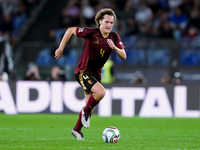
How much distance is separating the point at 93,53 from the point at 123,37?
9158mm

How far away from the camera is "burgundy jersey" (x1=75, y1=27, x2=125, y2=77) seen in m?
7.39

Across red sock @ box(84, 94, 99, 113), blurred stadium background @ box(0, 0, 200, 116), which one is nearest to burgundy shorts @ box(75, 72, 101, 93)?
red sock @ box(84, 94, 99, 113)

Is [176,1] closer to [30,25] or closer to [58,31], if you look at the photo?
[58,31]

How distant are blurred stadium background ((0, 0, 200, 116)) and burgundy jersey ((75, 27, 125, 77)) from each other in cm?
593

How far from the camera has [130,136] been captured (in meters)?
8.24

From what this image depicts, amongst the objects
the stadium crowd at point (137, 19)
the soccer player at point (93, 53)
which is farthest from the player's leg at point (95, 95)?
the stadium crowd at point (137, 19)

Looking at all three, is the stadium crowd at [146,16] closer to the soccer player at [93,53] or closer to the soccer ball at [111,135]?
the soccer player at [93,53]

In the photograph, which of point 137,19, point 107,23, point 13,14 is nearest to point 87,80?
point 107,23

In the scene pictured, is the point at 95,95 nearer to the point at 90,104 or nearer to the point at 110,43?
the point at 90,104

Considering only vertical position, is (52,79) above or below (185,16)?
Answer: below

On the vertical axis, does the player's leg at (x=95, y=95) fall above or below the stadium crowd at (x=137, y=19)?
below

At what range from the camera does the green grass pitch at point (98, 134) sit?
6.78 metres

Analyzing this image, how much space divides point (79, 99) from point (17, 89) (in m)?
1.83

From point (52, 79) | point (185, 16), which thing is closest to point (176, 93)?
point (52, 79)
